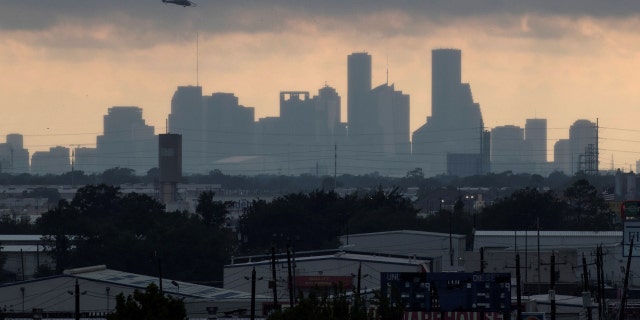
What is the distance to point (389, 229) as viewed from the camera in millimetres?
121062

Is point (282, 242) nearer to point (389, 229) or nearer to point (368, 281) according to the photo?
point (389, 229)

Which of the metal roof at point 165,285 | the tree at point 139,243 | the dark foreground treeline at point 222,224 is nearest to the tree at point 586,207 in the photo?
the dark foreground treeline at point 222,224

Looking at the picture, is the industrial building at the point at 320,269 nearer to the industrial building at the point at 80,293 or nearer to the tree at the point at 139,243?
the industrial building at the point at 80,293

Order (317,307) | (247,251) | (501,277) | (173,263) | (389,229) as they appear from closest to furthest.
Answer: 1. (317,307)
2. (501,277)
3. (173,263)
4. (247,251)
5. (389,229)

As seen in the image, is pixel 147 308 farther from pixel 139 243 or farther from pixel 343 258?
pixel 139 243

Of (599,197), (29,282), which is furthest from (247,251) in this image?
(599,197)

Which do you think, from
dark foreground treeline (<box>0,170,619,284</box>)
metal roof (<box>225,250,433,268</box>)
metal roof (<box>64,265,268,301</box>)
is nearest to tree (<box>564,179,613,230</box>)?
dark foreground treeline (<box>0,170,619,284</box>)

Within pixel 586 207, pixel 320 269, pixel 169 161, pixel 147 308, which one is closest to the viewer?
pixel 147 308

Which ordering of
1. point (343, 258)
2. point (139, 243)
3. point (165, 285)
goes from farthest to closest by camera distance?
1. point (139, 243)
2. point (343, 258)
3. point (165, 285)

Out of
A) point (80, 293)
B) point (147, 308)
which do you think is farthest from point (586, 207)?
point (147, 308)

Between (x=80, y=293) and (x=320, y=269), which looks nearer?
(x=80, y=293)

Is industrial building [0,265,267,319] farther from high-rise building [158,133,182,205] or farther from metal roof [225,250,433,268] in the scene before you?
high-rise building [158,133,182,205]

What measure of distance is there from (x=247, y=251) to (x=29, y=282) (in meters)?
35.3

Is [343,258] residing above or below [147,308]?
below
